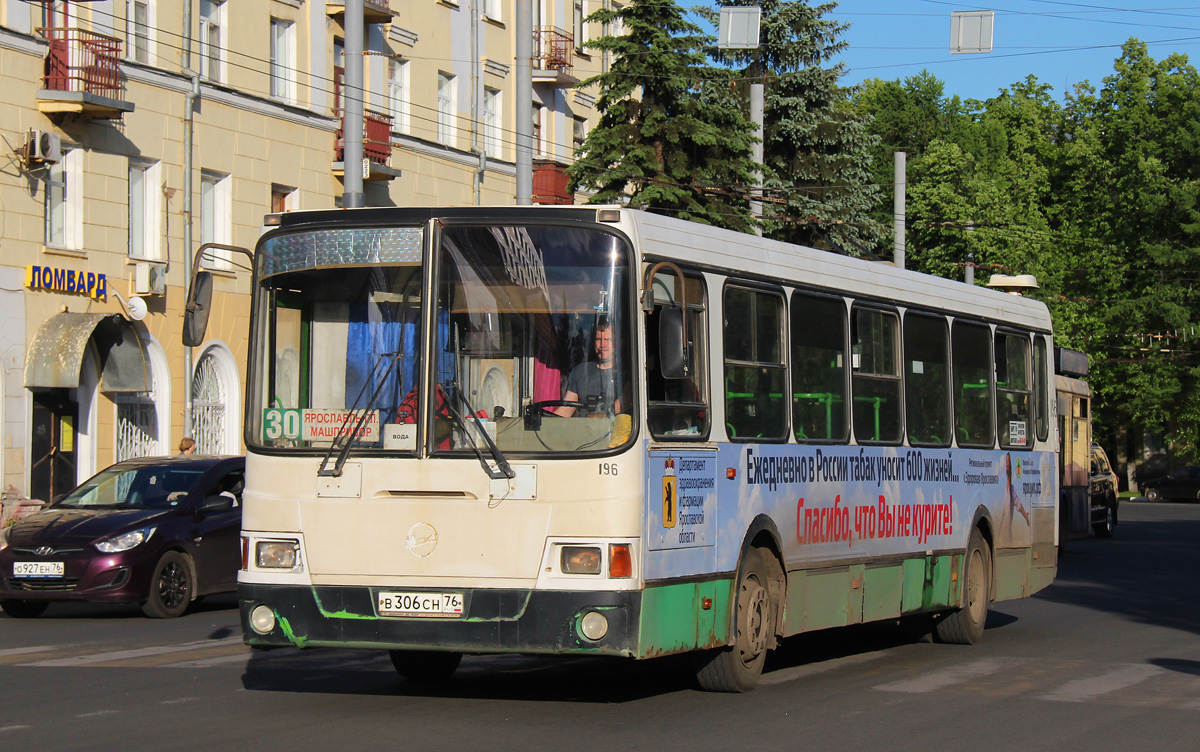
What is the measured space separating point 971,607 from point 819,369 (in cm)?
379

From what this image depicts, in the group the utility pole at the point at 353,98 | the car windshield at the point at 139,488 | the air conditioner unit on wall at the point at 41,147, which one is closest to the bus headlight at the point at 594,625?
the car windshield at the point at 139,488

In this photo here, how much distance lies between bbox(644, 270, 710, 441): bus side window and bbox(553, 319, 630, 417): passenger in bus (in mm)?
208

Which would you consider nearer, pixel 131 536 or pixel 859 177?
pixel 131 536

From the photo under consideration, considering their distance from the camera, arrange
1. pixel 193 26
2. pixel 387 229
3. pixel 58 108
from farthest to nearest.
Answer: pixel 193 26 < pixel 58 108 < pixel 387 229

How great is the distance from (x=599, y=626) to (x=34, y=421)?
2064 cm

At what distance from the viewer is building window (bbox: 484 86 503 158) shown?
1646 inches

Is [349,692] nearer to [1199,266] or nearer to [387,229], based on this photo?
[387,229]

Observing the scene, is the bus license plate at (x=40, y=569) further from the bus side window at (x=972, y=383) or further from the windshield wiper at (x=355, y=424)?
the bus side window at (x=972, y=383)

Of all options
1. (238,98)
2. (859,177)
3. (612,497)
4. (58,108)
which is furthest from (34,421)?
(859,177)

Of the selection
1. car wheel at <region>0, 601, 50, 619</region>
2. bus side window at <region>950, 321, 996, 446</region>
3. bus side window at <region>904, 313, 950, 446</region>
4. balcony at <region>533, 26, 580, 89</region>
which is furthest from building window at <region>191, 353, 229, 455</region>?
bus side window at <region>904, 313, 950, 446</region>

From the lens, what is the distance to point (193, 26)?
101 ft

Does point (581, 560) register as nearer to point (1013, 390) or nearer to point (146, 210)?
point (1013, 390)

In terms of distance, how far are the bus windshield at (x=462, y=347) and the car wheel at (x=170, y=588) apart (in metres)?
7.28

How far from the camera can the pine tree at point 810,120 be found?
162ft
